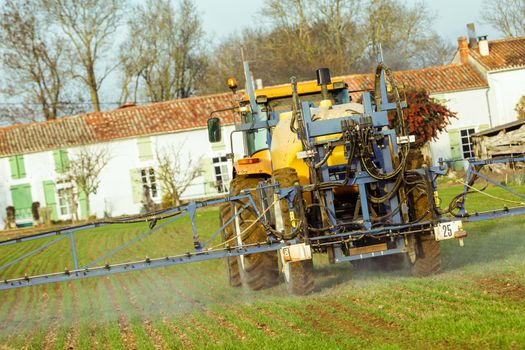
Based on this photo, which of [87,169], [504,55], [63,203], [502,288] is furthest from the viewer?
[504,55]

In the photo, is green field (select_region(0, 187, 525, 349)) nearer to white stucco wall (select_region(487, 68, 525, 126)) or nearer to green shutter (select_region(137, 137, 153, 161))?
green shutter (select_region(137, 137, 153, 161))

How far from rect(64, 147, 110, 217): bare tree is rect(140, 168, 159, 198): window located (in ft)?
7.14

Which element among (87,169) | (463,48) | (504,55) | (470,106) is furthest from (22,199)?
(504,55)

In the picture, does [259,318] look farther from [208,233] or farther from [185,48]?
[185,48]

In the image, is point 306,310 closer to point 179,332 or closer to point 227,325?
point 227,325

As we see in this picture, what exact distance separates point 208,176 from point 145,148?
3854 millimetres

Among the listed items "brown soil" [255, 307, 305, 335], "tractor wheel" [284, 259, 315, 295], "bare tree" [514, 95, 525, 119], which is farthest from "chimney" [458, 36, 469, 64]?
"brown soil" [255, 307, 305, 335]

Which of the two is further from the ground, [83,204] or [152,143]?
[152,143]

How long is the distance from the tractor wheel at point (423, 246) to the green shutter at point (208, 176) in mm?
39869

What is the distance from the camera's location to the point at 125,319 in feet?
38.7

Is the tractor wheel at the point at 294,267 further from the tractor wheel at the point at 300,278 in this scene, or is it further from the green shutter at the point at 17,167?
the green shutter at the point at 17,167

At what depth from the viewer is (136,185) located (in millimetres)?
51625

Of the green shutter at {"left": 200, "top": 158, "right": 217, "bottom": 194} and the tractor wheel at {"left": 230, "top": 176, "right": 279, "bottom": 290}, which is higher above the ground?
the green shutter at {"left": 200, "top": 158, "right": 217, "bottom": 194}

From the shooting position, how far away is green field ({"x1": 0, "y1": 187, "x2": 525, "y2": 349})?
8.49 meters
